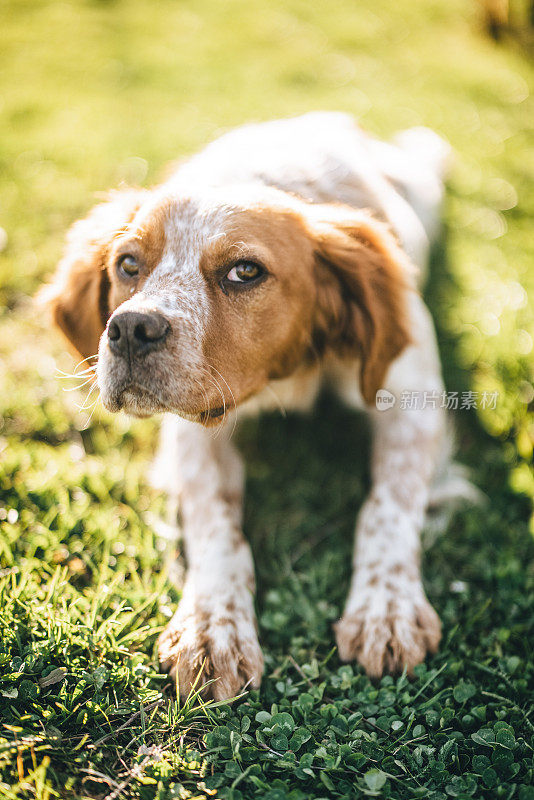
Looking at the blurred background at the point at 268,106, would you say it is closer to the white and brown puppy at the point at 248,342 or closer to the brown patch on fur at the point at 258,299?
the white and brown puppy at the point at 248,342

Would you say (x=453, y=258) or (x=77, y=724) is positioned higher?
(x=453, y=258)

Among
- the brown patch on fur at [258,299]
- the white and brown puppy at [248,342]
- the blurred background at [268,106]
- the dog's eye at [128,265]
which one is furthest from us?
the blurred background at [268,106]

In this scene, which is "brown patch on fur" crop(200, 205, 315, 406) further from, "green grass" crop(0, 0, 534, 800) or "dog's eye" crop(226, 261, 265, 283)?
"green grass" crop(0, 0, 534, 800)

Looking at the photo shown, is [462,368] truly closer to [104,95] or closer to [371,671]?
[371,671]

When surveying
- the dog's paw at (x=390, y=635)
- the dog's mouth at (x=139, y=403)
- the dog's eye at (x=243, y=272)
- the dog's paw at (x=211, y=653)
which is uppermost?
the dog's eye at (x=243, y=272)

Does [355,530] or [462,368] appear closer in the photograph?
[355,530]

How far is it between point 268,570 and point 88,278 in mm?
1338

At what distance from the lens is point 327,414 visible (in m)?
3.05

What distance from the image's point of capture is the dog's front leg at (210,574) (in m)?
1.90

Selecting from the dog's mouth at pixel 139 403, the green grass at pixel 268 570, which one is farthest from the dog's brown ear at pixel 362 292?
the dog's mouth at pixel 139 403

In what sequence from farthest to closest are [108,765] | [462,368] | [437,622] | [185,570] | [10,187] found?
[10,187]
[462,368]
[185,570]
[437,622]
[108,765]

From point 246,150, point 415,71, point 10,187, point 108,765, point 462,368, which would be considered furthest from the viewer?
point 415,71

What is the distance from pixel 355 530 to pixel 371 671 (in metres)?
0.63

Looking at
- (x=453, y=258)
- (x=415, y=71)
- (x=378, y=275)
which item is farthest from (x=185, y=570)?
(x=415, y=71)
